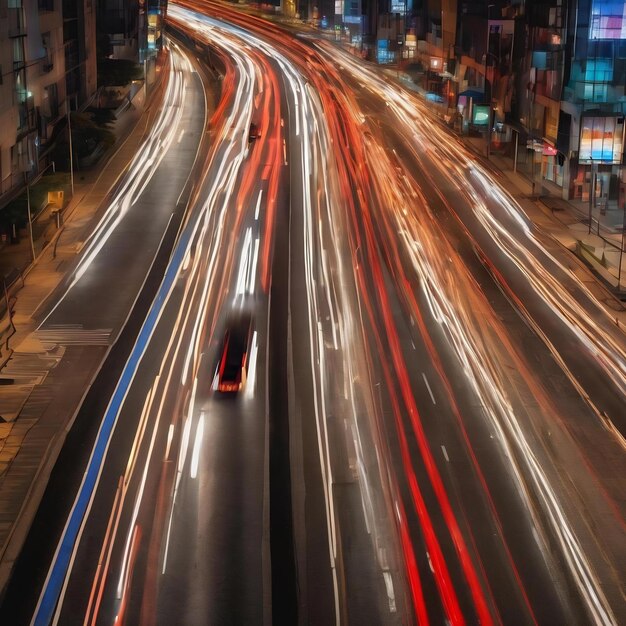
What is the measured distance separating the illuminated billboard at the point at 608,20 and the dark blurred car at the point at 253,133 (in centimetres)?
2317

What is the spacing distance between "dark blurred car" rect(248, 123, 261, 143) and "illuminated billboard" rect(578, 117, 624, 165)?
22.4 m

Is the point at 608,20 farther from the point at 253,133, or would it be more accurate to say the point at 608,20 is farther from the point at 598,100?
the point at 253,133

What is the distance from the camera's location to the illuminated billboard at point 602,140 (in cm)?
6059

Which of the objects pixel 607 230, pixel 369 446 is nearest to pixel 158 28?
pixel 607 230

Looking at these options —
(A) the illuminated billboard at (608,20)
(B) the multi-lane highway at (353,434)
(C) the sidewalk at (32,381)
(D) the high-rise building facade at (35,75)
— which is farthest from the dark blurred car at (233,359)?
(A) the illuminated billboard at (608,20)

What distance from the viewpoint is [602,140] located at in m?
60.9

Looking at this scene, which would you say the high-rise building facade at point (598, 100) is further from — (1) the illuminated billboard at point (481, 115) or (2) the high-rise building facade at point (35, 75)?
(2) the high-rise building facade at point (35, 75)

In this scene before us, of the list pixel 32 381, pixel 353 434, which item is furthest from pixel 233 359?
pixel 32 381

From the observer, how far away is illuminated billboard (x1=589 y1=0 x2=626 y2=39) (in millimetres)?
60219

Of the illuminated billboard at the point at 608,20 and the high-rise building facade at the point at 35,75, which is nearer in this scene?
the high-rise building facade at the point at 35,75

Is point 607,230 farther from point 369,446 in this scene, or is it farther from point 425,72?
point 425,72

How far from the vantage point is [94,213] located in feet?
180

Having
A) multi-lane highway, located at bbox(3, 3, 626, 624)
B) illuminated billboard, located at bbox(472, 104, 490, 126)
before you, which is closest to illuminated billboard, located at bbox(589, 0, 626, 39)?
multi-lane highway, located at bbox(3, 3, 626, 624)

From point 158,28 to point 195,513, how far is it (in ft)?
284
